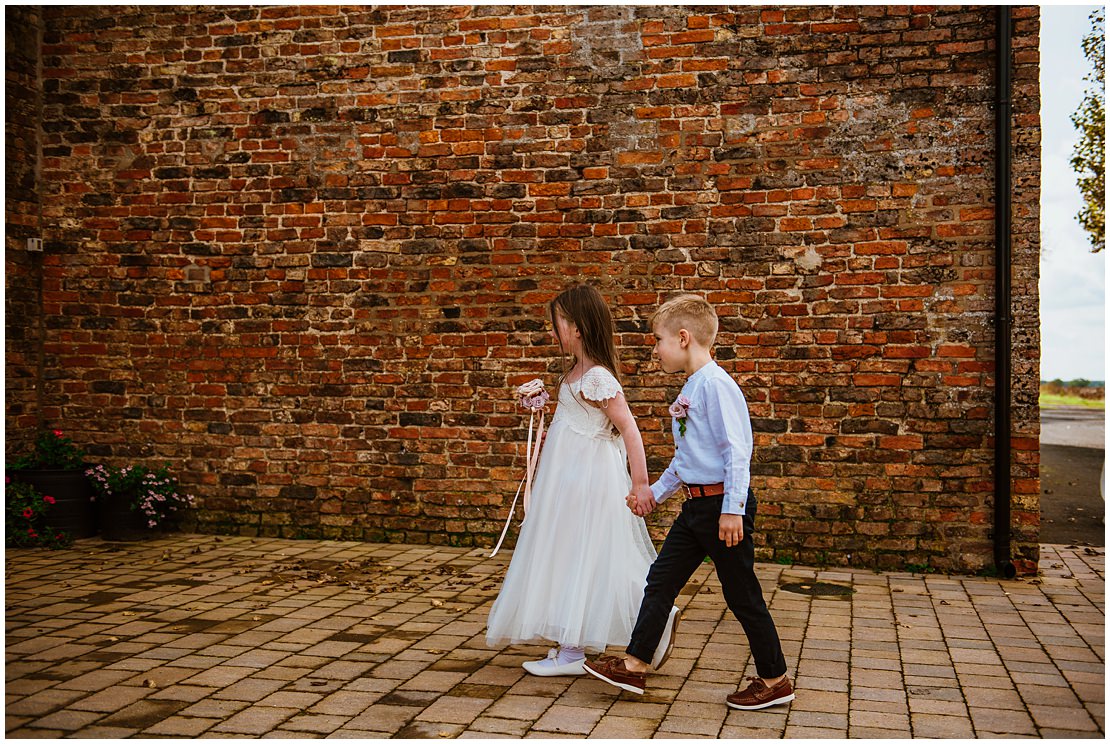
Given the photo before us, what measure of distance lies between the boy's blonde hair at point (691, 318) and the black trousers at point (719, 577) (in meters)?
0.72

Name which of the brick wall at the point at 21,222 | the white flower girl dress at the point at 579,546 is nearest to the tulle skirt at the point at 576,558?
the white flower girl dress at the point at 579,546

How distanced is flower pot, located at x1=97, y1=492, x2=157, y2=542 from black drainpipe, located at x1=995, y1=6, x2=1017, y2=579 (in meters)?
6.41

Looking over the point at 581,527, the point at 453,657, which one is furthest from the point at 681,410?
the point at 453,657

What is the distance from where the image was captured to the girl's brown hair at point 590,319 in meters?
4.49

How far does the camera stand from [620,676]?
162 inches

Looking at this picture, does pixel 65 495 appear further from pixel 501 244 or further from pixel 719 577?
pixel 719 577

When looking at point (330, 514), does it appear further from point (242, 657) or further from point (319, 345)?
point (242, 657)

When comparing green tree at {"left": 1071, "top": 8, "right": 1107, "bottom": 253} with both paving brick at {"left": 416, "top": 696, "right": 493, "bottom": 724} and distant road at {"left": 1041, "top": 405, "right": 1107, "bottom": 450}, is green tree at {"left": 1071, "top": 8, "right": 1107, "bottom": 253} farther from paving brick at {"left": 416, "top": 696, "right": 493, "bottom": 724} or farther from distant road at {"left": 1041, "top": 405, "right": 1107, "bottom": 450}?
paving brick at {"left": 416, "top": 696, "right": 493, "bottom": 724}

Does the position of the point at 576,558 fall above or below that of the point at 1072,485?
above

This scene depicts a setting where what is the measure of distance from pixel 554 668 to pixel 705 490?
1.14 meters

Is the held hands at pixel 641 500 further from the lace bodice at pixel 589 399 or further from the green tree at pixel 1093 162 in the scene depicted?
the green tree at pixel 1093 162

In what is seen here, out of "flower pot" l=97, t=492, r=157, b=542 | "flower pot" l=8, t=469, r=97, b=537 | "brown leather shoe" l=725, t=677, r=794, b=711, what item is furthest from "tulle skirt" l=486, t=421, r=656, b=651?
"flower pot" l=8, t=469, r=97, b=537

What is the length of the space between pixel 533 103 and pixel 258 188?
2385 millimetres

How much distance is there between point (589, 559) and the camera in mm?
4430
